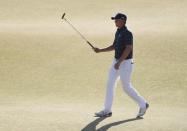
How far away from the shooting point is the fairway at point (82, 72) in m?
10.9

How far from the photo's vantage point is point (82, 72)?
1702 centimetres

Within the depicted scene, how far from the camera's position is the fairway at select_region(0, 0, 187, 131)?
1085 cm

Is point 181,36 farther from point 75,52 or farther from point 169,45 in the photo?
point 75,52

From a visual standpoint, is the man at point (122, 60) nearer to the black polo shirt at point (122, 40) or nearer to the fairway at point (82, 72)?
the black polo shirt at point (122, 40)

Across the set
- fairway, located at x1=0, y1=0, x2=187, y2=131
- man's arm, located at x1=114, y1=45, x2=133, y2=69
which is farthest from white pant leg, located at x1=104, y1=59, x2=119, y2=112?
fairway, located at x1=0, y1=0, x2=187, y2=131

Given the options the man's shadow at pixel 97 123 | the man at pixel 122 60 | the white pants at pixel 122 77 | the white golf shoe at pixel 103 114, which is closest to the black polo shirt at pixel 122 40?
the man at pixel 122 60

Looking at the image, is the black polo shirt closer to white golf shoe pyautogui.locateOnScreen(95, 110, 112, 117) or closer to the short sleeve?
the short sleeve

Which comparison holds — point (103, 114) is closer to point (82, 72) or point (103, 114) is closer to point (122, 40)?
point (122, 40)

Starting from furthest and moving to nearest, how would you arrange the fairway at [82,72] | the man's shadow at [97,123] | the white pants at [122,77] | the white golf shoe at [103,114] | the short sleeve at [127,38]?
the white golf shoe at [103,114] < the white pants at [122,77] < the short sleeve at [127,38] < the fairway at [82,72] < the man's shadow at [97,123]

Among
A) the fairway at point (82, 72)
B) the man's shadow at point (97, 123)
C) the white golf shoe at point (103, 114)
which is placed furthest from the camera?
the white golf shoe at point (103, 114)

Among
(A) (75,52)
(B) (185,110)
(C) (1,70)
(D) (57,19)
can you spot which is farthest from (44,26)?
(B) (185,110)

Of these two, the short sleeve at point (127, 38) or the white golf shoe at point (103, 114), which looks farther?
the white golf shoe at point (103, 114)

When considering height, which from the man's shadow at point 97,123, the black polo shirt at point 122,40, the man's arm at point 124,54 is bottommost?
the man's shadow at point 97,123

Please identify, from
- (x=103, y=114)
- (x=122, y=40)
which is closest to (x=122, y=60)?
(x=122, y=40)
